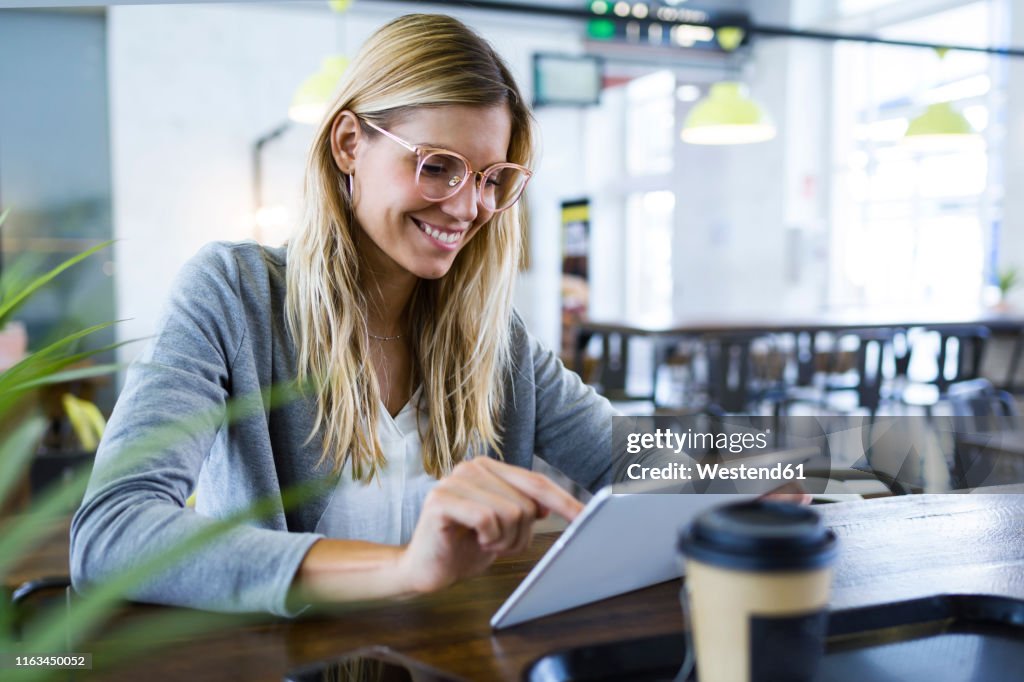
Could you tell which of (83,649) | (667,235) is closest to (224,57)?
(667,235)

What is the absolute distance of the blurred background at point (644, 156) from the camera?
6.59m

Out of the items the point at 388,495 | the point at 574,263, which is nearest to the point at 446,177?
the point at 388,495

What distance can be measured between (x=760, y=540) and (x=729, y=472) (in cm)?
50

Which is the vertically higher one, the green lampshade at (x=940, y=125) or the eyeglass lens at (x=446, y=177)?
the green lampshade at (x=940, y=125)

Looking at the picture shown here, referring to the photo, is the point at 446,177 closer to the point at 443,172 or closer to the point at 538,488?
the point at 443,172

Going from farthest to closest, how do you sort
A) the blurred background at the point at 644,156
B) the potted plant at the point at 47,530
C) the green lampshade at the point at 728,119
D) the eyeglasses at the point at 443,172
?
the blurred background at the point at 644,156, the green lampshade at the point at 728,119, the eyeglasses at the point at 443,172, the potted plant at the point at 47,530

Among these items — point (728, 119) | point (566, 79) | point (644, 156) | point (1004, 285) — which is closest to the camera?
point (728, 119)

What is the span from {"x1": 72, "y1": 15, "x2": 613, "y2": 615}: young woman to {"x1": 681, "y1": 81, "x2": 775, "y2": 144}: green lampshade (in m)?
4.62

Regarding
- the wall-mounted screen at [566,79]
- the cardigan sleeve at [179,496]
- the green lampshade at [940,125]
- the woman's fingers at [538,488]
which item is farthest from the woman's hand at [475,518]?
the wall-mounted screen at [566,79]

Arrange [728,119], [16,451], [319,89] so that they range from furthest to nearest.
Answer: [728,119]
[319,89]
[16,451]

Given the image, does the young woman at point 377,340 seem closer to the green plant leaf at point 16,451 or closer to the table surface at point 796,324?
the green plant leaf at point 16,451

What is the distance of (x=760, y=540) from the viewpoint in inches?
18.6

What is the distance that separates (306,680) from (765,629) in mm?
366

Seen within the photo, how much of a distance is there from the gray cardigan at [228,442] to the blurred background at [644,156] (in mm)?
3159
